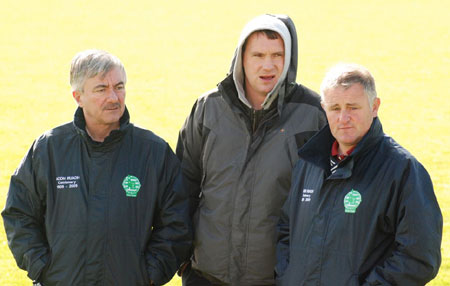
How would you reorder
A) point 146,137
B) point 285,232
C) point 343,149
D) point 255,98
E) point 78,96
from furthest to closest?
point 255,98 → point 146,137 → point 78,96 → point 285,232 → point 343,149

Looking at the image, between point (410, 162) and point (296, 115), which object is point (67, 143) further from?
point (410, 162)

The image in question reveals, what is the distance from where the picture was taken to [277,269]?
4355 millimetres

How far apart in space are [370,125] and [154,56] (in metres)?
20.8

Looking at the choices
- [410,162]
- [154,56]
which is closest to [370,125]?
[410,162]

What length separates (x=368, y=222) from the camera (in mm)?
3953

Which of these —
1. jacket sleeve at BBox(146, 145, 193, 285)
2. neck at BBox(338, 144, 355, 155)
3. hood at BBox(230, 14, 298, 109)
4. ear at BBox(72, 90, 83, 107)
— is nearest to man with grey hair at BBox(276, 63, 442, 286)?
neck at BBox(338, 144, 355, 155)

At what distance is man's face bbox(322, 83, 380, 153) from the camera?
13.2 ft

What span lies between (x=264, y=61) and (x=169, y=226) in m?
1.15

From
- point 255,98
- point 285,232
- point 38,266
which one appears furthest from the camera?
point 255,98

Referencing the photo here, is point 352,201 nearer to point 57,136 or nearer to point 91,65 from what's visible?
point 91,65

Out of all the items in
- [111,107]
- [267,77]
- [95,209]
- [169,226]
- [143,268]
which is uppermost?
[267,77]

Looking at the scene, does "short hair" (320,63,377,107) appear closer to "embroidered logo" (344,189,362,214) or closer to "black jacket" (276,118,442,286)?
"black jacket" (276,118,442,286)

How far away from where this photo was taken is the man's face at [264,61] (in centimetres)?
470

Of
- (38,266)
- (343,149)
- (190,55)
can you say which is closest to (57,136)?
(38,266)
